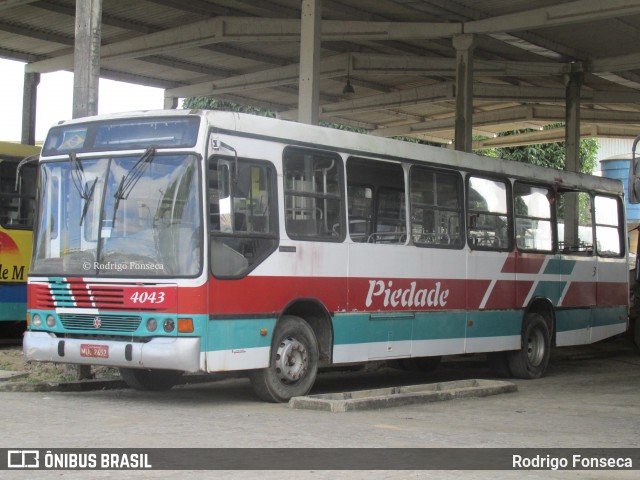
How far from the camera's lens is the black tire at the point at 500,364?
634 inches

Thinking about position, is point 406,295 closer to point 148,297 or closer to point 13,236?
point 148,297

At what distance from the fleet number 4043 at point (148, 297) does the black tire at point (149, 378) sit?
6.26ft

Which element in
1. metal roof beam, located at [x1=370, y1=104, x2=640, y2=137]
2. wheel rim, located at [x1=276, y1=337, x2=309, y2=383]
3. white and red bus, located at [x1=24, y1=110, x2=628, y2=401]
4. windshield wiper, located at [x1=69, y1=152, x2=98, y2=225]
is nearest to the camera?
white and red bus, located at [x1=24, y1=110, x2=628, y2=401]

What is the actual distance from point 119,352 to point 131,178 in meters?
1.85

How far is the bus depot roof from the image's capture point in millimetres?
22000

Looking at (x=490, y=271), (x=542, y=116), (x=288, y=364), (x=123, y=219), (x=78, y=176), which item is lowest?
(x=288, y=364)

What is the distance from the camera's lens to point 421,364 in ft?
54.7

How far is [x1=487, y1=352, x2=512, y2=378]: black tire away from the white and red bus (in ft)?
5.08

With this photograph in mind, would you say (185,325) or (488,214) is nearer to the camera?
(185,325)

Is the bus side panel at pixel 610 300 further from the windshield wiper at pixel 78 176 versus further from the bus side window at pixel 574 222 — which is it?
the windshield wiper at pixel 78 176

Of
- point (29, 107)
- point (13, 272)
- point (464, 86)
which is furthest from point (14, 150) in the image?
point (29, 107)

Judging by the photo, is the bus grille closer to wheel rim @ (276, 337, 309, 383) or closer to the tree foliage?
wheel rim @ (276, 337, 309, 383)

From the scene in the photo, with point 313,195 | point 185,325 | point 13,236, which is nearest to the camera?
point 185,325

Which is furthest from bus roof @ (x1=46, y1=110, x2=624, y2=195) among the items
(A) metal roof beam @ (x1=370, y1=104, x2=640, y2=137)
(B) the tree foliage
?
(B) the tree foliage
